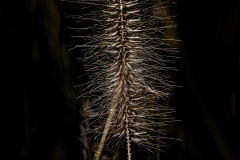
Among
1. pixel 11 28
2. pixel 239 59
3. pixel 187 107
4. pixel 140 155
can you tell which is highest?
pixel 11 28

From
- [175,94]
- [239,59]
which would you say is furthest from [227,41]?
[175,94]

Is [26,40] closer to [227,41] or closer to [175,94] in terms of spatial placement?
[175,94]

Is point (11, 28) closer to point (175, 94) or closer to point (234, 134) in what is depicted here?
point (175, 94)

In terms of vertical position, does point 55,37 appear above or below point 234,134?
above

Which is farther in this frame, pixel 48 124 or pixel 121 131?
pixel 48 124

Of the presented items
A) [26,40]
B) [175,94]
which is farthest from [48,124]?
[175,94]

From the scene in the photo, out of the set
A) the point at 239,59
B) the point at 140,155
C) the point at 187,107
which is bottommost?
the point at 140,155
